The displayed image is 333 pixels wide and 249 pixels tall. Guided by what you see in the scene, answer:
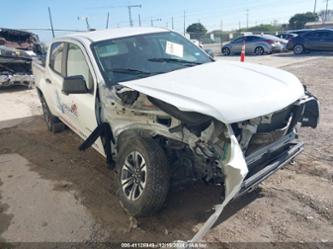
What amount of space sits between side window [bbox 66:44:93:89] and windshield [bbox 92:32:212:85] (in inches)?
9.2

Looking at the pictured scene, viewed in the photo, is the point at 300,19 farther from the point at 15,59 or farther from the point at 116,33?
the point at 116,33

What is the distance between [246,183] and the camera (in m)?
2.79

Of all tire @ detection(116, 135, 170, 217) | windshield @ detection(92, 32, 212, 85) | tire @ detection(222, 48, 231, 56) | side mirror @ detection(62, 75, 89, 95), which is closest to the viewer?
tire @ detection(116, 135, 170, 217)

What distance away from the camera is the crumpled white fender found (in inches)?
95.4

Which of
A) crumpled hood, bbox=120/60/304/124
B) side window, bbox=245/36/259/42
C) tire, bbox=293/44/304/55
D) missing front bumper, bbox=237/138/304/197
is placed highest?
crumpled hood, bbox=120/60/304/124

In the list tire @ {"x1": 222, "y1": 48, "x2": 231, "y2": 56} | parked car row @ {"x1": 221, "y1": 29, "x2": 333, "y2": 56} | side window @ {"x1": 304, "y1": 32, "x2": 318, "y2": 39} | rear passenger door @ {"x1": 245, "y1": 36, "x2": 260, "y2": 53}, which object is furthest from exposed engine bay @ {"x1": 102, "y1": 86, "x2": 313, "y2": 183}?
tire @ {"x1": 222, "y1": 48, "x2": 231, "y2": 56}

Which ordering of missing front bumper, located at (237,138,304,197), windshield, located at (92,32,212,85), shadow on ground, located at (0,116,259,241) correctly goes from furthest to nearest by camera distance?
windshield, located at (92,32,212,85)
shadow on ground, located at (0,116,259,241)
missing front bumper, located at (237,138,304,197)

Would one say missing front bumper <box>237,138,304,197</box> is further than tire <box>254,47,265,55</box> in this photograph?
No

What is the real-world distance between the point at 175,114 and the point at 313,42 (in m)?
20.6

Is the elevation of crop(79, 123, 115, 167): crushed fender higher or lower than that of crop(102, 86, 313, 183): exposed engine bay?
lower

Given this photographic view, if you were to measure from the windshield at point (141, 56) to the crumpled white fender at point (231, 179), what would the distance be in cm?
169

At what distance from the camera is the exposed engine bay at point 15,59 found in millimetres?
10992

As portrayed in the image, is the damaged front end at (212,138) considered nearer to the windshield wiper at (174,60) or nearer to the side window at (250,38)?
the windshield wiper at (174,60)

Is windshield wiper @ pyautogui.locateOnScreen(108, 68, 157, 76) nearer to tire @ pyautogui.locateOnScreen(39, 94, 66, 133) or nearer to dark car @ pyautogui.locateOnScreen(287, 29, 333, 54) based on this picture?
tire @ pyautogui.locateOnScreen(39, 94, 66, 133)
